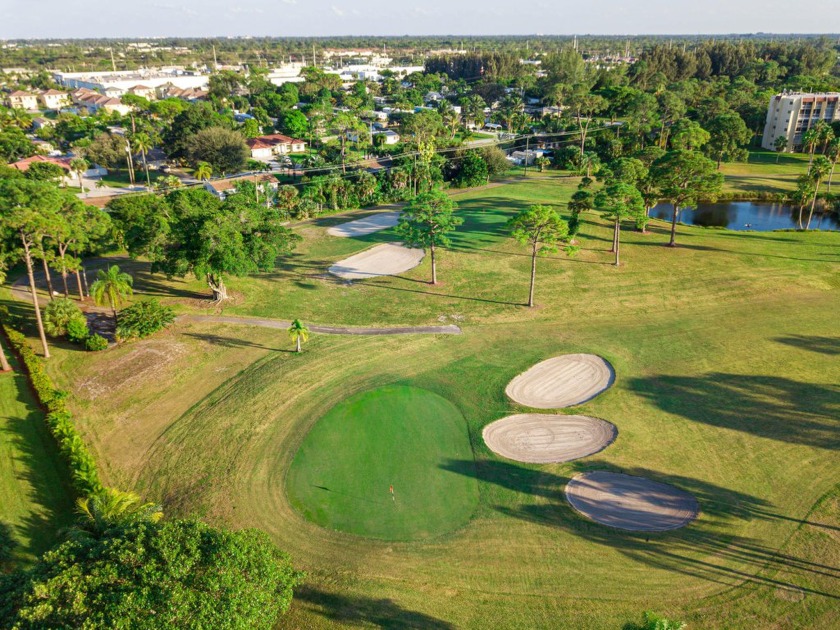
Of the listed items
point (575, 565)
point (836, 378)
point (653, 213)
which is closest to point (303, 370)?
point (575, 565)

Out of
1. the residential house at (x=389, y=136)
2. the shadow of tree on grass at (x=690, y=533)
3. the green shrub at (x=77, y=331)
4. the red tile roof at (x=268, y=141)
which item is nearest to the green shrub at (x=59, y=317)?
the green shrub at (x=77, y=331)

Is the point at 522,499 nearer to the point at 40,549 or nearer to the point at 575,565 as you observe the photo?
the point at 575,565

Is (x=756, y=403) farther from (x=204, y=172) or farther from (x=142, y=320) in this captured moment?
(x=204, y=172)

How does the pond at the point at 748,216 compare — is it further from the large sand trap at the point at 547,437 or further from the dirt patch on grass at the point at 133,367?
the dirt patch on grass at the point at 133,367

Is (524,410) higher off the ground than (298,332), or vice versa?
(298,332)

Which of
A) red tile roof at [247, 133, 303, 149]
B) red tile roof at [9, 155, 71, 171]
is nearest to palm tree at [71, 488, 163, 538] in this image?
red tile roof at [9, 155, 71, 171]

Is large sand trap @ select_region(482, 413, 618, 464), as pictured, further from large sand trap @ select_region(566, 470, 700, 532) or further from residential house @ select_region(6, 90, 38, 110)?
residential house @ select_region(6, 90, 38, 110)

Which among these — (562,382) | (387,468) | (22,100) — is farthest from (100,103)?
(387,468)
